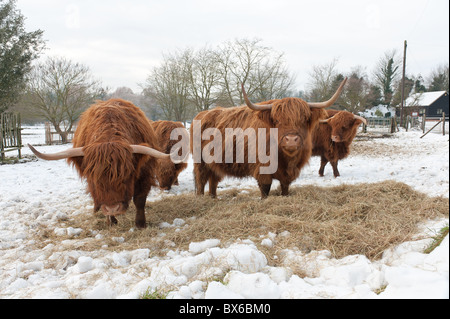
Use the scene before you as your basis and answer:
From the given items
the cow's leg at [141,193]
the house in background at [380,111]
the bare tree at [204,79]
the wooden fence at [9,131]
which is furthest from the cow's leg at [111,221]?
the house in background at [380,111]

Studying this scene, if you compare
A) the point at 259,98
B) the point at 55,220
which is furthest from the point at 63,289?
the point at 259,98

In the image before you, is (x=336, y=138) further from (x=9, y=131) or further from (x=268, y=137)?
(x=9, y=131)

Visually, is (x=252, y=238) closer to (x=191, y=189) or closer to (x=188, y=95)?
(x=191, y=189)

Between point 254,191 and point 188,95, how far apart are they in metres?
17.5

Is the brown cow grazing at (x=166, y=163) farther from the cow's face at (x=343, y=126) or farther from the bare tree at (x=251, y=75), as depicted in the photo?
the bare tree at (x=251, y=75)

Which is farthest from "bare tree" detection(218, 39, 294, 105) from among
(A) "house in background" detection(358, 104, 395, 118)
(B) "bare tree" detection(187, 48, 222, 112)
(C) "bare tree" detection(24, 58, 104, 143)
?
(A) "house in background" detection(358, 104, 395, 118)

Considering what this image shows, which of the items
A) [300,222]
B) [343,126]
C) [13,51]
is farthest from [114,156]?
[13,51]

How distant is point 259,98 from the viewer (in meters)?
18.9

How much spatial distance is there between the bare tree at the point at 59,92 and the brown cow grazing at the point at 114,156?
714 inches

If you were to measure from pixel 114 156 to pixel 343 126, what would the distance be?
19.1ft

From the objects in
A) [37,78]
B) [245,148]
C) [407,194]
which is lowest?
[407,194]

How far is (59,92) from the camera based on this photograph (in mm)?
19031

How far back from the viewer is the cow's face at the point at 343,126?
274 inches

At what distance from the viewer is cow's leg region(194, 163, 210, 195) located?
5.32 m
